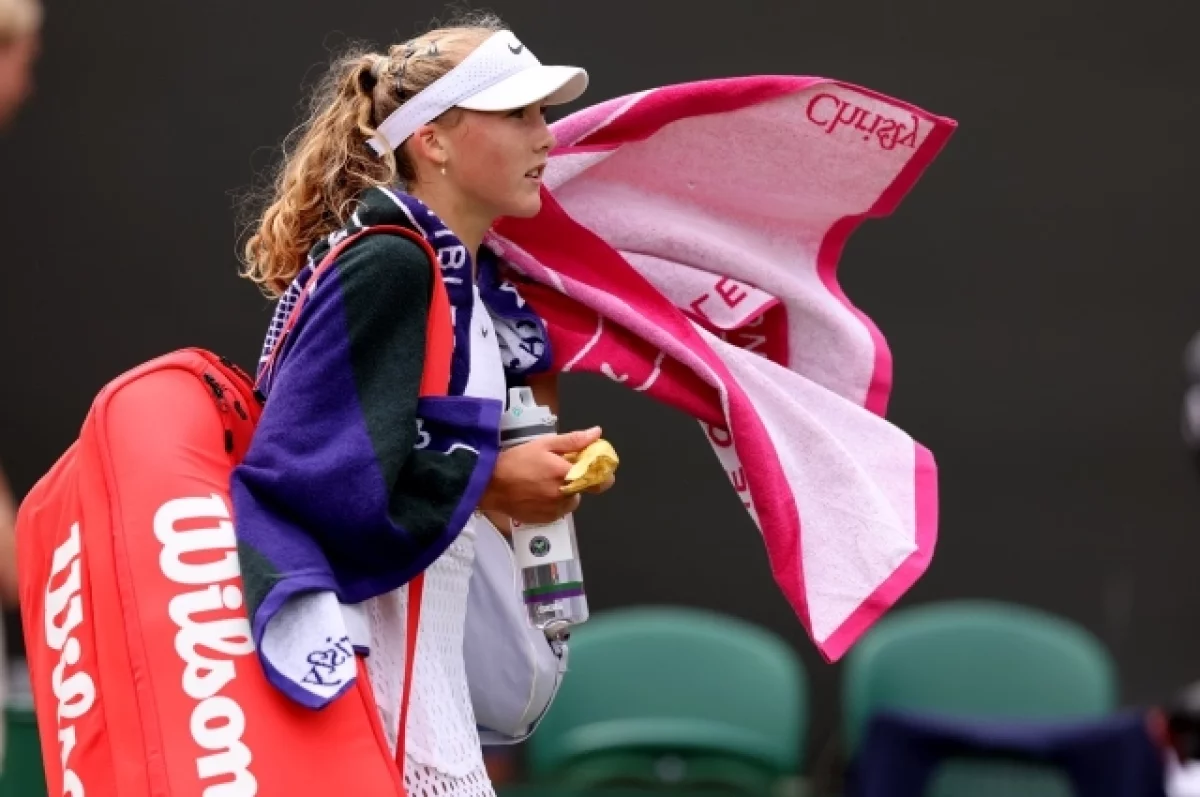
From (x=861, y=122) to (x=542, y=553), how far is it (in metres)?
0.82

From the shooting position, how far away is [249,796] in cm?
240

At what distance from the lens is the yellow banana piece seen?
2662 millimetres

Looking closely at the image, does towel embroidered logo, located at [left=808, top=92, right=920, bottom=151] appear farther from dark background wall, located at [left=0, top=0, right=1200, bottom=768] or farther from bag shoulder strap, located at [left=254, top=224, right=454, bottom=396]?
dark background wall, located at [left=0, top=0, right=1200, bottom=768]

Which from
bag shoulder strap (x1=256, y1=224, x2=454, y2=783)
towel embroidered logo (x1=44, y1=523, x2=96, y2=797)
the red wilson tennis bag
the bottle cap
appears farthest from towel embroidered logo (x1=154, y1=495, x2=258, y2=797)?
the bottle cap

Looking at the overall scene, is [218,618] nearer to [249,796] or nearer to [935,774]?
[249,796]

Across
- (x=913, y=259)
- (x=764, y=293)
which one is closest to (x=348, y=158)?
(x=764, y=293)

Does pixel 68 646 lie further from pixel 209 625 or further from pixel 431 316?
pixel 431 316

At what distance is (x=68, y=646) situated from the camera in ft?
8.29

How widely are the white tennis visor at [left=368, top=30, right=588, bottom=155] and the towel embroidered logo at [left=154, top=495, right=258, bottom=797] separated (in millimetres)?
608

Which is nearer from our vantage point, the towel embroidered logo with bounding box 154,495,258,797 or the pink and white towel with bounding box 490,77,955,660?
the towel embroidered logo with bounding box 154,495,258,797

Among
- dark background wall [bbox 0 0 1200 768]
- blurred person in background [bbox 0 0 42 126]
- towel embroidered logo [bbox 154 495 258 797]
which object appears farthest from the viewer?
dark background wall [bbox 0 0 1200 768]

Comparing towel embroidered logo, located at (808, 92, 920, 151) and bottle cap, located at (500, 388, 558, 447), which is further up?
towel embroidered logo, located at (808, 92, 920, 151)

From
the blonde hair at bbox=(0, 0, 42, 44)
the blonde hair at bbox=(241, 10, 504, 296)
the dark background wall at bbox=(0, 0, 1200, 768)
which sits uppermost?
the blonde hair at bbox=(0, 0, 42, 44)

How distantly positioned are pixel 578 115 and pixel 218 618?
989 millimetres
